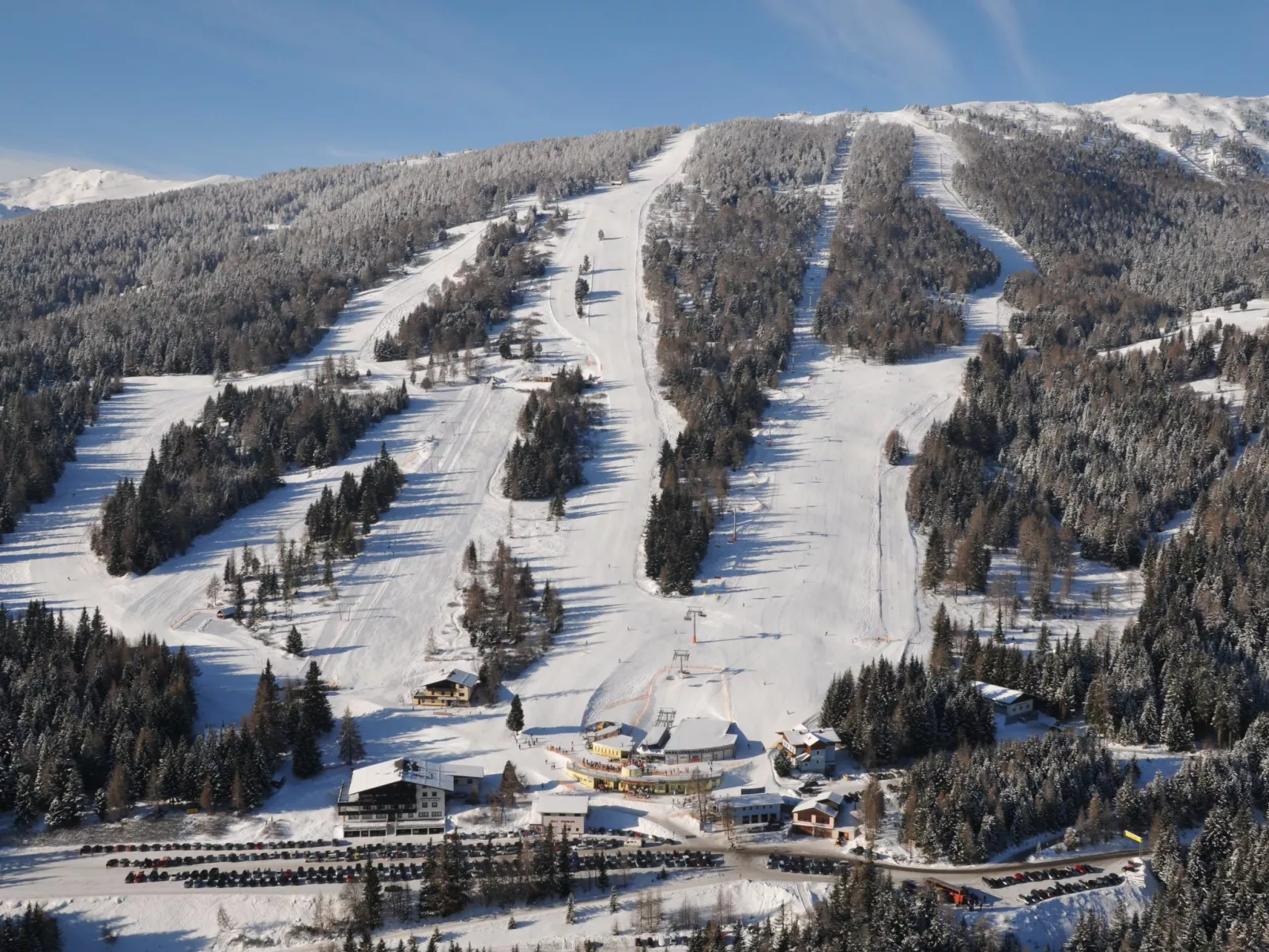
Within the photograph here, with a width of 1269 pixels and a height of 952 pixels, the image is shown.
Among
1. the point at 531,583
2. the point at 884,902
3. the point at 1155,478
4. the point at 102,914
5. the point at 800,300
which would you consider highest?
the point at 800,300

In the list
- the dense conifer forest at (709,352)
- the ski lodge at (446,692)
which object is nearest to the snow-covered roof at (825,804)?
the ski lodge at (446,692)

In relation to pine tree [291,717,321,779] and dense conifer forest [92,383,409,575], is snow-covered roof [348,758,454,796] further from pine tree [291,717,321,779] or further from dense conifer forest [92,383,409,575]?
dense conifer forest [92,383,409,575]

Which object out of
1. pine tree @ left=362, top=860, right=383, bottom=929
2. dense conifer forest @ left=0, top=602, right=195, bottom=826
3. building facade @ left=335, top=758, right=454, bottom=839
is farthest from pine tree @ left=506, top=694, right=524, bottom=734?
pine tree @ left=362, top=860, right=383, bottom=929

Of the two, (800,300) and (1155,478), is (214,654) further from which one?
(800,300)

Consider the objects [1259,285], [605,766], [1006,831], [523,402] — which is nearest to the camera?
[1006,831]

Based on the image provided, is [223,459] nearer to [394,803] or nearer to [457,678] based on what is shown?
[457,678]

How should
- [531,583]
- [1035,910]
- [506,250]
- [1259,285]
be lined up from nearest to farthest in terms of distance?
1. [1035,910]
2. [531,583]
3. [1259,285]
4. [506,250]

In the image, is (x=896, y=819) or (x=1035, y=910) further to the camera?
(x=896, y=819)

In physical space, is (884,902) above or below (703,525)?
below

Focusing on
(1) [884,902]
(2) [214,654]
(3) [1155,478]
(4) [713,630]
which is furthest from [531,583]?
(3) [1155,478]
